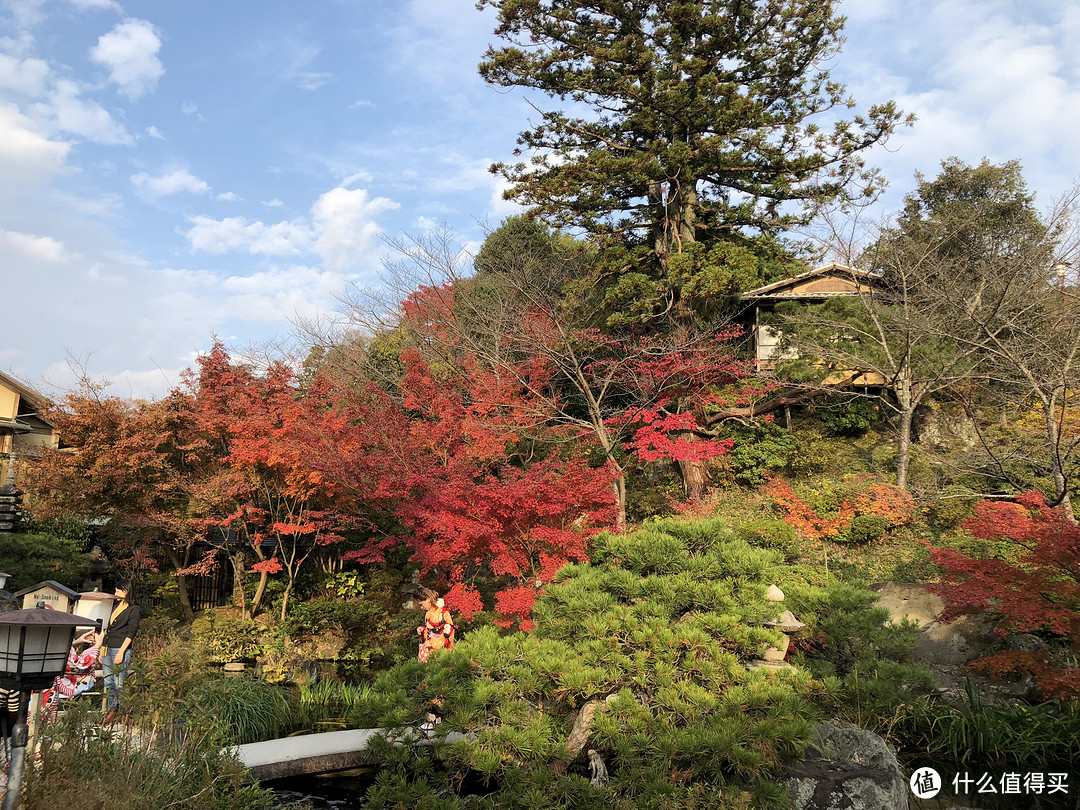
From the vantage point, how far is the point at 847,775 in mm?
4570

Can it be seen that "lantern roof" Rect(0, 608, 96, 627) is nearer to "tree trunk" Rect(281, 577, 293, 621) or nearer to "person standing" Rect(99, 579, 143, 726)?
"person standing" Rect(99, 579, 143, 726)

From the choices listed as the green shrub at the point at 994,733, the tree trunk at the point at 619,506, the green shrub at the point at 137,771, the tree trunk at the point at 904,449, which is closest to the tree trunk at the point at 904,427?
the tree trunk at the point at 904,449

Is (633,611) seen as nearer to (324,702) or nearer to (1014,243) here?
(324,702)

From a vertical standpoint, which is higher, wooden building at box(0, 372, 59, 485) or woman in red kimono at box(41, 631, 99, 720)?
wooden building at box(0, 372, 59, 485)

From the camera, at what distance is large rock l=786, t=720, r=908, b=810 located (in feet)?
14.5

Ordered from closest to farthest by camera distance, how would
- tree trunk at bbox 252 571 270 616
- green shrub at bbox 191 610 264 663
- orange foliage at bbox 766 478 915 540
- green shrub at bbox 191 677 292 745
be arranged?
green shrub at bbox 191 677 292 745 → green shrub at bbox 191 610 264 663 → orange foliage at bbox 766 478 915 540 → tree trunk at bbox 252 571 270 616

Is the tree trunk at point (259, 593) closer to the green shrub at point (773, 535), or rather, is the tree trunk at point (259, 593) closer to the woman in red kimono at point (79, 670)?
the woman in red kimono at point (79, 670)

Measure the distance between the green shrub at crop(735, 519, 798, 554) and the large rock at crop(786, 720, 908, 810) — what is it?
256 inches

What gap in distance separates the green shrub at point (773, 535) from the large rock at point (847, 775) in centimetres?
649

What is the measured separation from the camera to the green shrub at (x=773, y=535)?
11.3 meters

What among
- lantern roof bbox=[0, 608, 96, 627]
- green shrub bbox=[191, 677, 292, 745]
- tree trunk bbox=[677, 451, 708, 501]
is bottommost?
green shrub bbox=[191, 677, 292, 745]

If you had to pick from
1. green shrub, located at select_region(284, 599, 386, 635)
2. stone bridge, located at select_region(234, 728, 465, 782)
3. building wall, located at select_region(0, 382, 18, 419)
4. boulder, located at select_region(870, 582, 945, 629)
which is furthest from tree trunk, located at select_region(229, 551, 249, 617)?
building wall, located at select_region(0, 382, 18, 419)

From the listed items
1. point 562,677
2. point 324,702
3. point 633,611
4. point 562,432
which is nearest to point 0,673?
point 562,677

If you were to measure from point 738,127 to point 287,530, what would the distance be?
11012 mm
